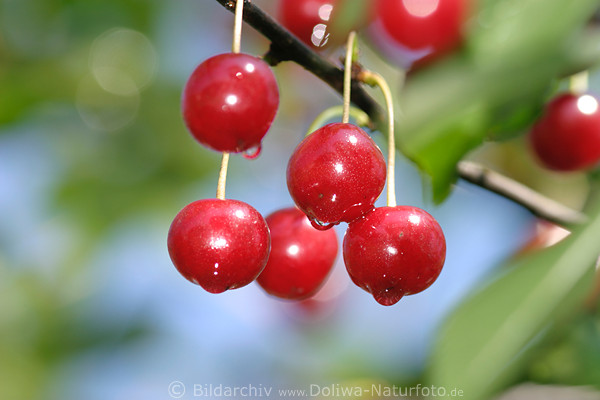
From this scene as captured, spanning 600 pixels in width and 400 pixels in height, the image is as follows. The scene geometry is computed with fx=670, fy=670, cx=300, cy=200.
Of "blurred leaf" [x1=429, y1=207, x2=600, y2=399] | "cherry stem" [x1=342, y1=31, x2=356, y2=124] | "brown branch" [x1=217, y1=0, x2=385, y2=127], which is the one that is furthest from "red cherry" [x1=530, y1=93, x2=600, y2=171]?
"blurred leaf" [x1=429, y1=207, x2=600, y2=399]

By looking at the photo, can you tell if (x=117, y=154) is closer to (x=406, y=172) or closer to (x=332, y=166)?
(x=406, y=172)

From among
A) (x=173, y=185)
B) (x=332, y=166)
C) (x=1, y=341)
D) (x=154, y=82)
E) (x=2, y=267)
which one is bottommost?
(x=332, y=166)

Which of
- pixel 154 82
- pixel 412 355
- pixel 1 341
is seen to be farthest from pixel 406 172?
pixel 1 341

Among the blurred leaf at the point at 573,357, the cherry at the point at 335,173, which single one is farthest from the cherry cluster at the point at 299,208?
the blurred leaf at the point at 573,357

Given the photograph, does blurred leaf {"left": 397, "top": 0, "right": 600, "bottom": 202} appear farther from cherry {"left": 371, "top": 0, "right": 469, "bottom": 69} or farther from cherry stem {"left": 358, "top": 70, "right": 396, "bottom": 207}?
cherry {"left": 371, "top": 0, "right": 469, "bottom": 69}

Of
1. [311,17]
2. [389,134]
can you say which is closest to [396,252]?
[389,134]

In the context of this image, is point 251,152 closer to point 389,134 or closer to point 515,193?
point 389,134
